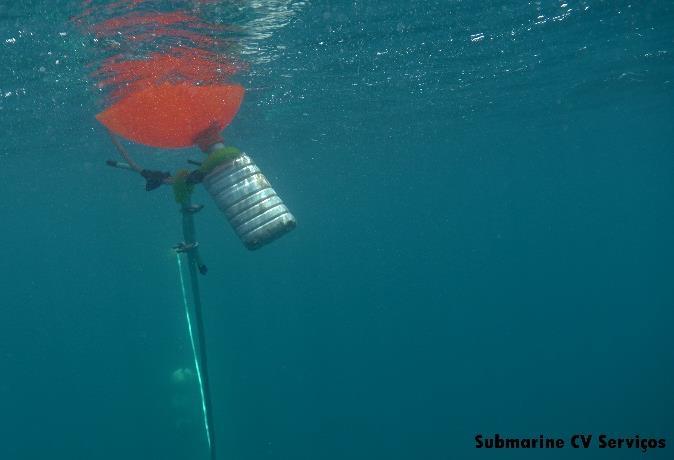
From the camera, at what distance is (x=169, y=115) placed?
4.87 metres

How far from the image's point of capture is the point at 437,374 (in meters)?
33.5

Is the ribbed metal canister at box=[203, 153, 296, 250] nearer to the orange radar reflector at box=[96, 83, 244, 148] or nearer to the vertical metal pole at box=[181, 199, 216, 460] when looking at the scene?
the vertical metal pole at box=[181, 199, 216, 460]

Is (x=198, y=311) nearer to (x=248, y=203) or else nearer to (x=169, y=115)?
(x=248, y=203)

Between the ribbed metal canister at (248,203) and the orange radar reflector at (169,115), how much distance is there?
52 cm

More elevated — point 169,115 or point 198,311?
point 169,115

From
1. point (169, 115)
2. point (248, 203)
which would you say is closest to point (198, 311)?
point (248, 203)

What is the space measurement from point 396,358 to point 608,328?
1755 centimetres

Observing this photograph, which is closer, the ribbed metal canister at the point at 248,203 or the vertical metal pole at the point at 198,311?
the ribbed metal canister at the point at 248,203

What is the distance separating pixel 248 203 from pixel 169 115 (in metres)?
1.08

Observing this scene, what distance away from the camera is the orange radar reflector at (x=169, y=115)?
488 cm

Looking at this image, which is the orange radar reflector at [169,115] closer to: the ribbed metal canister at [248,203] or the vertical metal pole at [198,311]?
the ribbed metal canister at [248,203]

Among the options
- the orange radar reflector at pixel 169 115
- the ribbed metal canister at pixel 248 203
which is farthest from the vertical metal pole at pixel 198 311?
the orange radar reflector at pixel 169 115

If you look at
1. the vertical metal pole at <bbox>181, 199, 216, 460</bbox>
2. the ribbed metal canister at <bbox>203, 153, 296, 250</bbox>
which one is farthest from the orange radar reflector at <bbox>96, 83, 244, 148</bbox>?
the vertical metal pole at <bbox>181, 199, 216, 460</bbox>

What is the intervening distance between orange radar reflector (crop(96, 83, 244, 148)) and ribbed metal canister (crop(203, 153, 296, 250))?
1.70 feet
